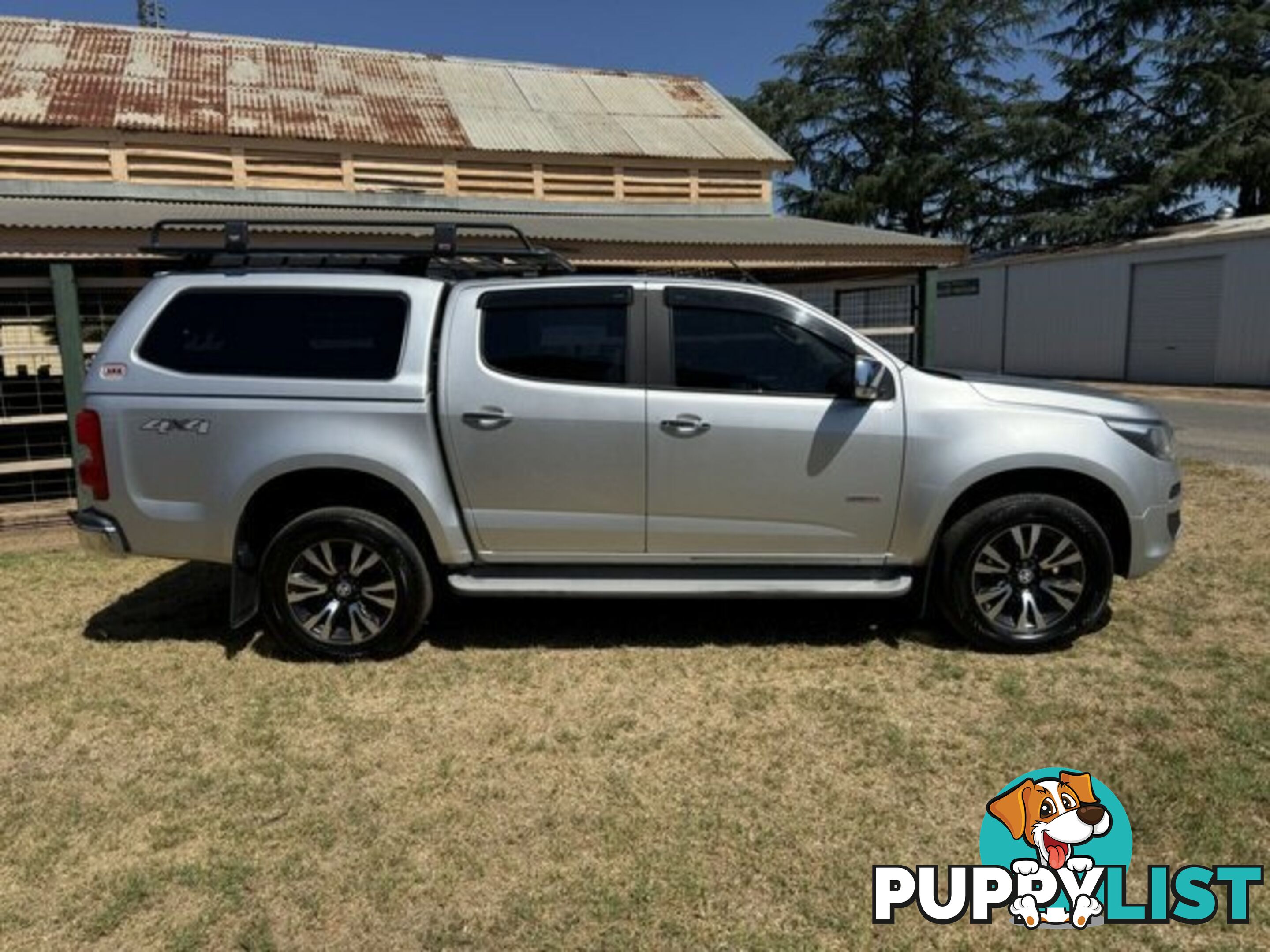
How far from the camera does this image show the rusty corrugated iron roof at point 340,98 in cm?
1215

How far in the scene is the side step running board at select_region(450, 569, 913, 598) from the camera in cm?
430

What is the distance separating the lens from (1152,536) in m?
4.33

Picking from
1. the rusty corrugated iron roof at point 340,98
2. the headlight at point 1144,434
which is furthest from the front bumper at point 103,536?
the rusty corrugated iron roof at point 340,98

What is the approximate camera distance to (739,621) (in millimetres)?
4914

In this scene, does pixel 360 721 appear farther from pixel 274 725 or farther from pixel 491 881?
pixel 491 881

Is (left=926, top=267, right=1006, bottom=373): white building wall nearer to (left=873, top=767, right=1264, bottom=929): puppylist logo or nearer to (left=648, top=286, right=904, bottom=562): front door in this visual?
(left=648, top=286, right=904, bottom=562): front door

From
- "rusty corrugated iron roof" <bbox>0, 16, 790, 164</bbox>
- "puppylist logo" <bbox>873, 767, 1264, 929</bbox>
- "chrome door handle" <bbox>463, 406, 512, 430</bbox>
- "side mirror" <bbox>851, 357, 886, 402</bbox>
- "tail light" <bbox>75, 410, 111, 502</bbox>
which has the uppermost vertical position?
"rusty corrugated iron roof" <bbox>0, 16, 790, 164</bbox>

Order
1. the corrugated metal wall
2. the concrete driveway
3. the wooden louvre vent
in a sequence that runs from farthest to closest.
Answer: the corrugated metal wall
the wooden louvre vent
the concrete driveway

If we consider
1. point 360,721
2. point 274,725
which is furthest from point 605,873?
point 274,725

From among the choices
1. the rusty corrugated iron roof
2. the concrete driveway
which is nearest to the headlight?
the concrete driveway

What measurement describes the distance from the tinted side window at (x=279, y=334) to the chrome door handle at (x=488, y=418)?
1.57 feet

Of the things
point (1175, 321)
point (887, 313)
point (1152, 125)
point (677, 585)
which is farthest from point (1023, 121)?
point (677, 585)

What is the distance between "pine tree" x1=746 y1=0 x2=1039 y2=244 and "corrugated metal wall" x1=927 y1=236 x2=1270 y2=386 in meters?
8.36

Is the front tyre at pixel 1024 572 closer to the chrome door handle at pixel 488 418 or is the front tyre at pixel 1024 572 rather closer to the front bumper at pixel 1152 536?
the front bumper at pixel 1152 536
